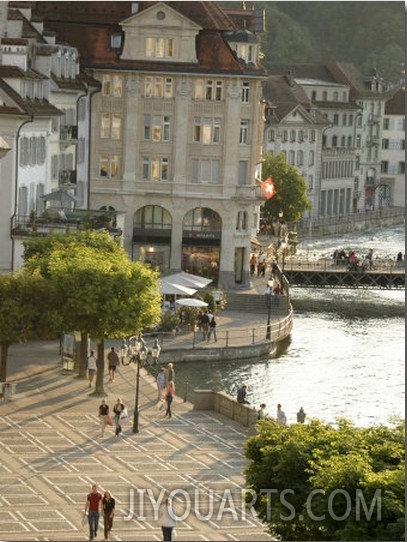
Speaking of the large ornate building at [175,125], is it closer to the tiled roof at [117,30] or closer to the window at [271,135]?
the tiled roof at [117,30]

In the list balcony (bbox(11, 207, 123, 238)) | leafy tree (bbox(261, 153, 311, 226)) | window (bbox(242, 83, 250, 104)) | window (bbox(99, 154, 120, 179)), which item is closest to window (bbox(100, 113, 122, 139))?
window (bbox(99, 154, 120, 179))

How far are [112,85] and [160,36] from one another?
360cm

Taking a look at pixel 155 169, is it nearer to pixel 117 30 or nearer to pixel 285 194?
pixel 117 30

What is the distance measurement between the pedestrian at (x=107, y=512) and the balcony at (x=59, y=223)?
3520cm

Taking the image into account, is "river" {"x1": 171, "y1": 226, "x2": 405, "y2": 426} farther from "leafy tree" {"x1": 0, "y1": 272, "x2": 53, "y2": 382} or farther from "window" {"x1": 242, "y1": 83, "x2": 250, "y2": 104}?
"window" {"x1": 242, "y1": 83, "x2": 250, "y2": 104}

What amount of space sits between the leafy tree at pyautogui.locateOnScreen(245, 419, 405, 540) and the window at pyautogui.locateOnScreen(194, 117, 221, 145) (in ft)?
189

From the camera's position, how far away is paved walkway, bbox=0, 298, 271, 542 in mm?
45406

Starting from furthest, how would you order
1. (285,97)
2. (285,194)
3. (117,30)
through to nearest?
(285,97)
(285,194)
(117,30)

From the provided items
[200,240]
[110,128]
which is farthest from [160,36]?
[200,240]

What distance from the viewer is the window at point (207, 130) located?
101m

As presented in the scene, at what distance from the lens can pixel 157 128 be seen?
101688mm

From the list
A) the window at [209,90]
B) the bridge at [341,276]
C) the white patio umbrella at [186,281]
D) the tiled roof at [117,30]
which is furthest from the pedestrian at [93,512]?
the bridge at [341,276]

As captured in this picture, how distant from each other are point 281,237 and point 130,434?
70061mm

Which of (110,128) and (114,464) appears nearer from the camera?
(114,464)
